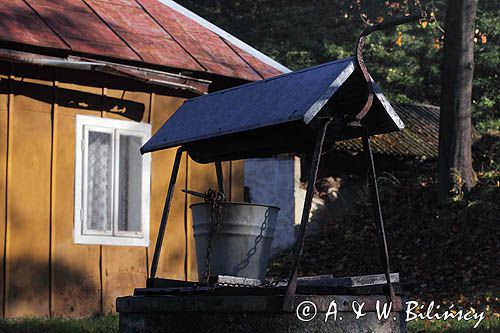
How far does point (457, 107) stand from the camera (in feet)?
60.4

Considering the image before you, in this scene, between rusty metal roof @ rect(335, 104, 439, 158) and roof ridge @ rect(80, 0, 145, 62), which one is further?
rusty metal roof @ rect(335, 104, 439, 158)

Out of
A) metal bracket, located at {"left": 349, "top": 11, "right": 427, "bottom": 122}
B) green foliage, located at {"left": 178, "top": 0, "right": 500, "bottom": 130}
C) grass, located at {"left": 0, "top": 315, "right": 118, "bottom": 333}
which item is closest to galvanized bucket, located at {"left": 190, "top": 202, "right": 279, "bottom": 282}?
metal bracket, located at {"left": 349, "top": 11, "right": 427, "bottom": 122}

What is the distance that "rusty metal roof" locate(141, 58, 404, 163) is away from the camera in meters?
7.23

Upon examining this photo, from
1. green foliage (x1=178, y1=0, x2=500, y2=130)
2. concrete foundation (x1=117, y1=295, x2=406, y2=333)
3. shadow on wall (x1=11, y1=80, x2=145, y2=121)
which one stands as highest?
green foliage (x1=178, y1=0, x2=500, y2=130)

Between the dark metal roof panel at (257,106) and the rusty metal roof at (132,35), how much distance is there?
381cm

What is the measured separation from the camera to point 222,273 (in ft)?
27.0

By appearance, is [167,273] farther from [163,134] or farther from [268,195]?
[268,195]

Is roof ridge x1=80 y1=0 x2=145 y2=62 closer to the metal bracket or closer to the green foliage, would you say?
the metal bracket

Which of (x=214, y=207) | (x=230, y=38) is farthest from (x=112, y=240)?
(x=214, y=207)

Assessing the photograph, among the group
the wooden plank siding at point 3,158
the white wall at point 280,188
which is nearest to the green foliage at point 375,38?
the white wall at point 280,188

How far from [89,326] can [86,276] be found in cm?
170

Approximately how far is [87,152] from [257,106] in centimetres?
536

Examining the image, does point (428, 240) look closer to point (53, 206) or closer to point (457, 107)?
point (457, 107)

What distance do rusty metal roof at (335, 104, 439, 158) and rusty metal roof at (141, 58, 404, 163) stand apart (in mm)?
12075
